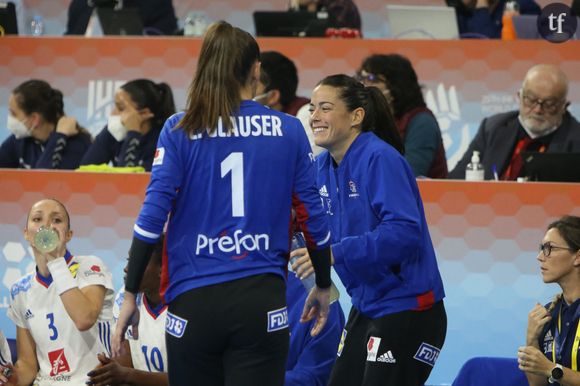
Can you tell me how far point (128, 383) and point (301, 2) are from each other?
5.10 meters

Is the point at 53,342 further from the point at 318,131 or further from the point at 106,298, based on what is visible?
the point at 318,131

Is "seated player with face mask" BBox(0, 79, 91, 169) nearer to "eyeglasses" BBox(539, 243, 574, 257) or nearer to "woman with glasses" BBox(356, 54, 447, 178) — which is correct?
"woman with glasses" BBox(356, 54, 447, 178)

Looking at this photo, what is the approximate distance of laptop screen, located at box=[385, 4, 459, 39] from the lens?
8203 mm

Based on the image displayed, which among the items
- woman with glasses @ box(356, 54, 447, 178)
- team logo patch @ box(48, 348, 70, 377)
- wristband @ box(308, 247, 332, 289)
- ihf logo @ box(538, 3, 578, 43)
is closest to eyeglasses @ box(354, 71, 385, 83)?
woman with glasses @ box(356, 54, 447, 178)

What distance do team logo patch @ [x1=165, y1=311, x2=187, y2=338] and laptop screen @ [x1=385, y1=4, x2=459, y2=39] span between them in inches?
207

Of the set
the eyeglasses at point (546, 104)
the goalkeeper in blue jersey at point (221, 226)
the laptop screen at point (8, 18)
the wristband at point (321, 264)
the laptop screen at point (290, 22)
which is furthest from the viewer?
the laptop screen at point (8, 18)

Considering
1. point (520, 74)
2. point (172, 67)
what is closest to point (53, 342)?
point (172, 67)

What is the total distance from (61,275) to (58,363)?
421 millimetres

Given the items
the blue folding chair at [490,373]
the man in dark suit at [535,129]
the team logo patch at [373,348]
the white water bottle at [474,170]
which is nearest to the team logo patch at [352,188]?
the team logo patch at [373,348]

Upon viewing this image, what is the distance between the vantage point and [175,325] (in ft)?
10.8

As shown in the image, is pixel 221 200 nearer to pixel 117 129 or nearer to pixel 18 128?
pixel 117 129

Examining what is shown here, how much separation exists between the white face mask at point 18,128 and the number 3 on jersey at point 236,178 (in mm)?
4564

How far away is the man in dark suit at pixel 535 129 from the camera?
253 inches

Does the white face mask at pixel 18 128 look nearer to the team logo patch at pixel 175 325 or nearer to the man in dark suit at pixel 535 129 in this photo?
the man in dark suit at pixel 535 129
